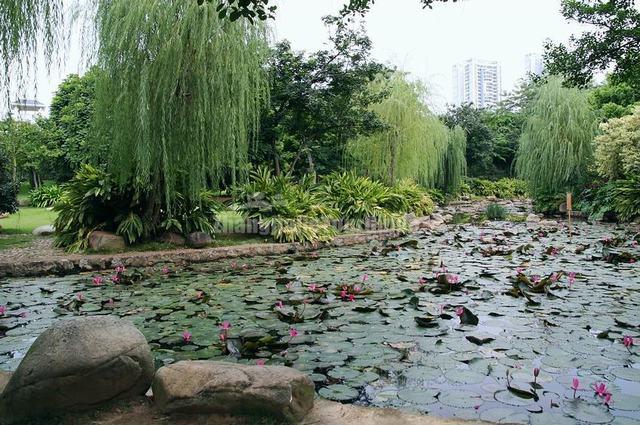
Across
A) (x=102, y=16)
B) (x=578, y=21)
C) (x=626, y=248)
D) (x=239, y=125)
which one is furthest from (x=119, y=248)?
(x=626, y=248)

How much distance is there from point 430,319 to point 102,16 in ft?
17.1

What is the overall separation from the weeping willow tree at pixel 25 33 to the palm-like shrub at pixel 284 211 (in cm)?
462

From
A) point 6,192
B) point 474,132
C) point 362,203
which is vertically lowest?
point 362,203

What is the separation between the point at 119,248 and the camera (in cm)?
620

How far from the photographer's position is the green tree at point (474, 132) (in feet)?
79.6

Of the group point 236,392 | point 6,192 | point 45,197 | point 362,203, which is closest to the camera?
point 236,392

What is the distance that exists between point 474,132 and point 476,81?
31.1 metres

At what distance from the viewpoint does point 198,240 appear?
6.62m

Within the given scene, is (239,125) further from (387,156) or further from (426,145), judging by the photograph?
(426,145)

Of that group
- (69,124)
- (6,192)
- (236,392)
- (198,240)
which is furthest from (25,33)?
(69,124)

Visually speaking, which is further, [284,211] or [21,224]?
[21,224]

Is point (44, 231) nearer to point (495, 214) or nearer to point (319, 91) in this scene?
point (319, 91)

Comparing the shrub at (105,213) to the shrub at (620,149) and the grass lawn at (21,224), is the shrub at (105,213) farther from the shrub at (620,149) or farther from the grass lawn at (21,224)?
the shrub at (620,149)

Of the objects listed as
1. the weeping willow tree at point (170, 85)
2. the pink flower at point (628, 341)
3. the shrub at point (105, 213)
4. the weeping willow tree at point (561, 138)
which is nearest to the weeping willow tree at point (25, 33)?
the weeping willow tree at point (170, 85)
